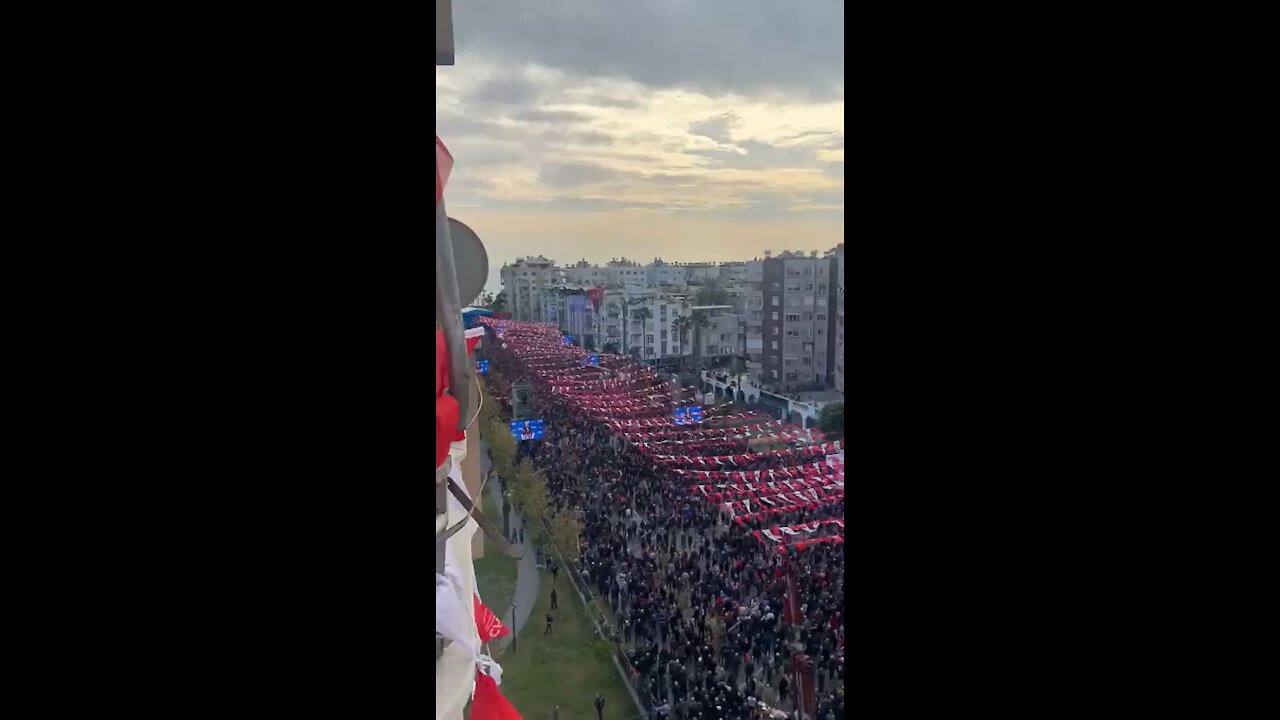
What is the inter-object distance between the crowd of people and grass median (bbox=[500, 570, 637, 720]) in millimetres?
184

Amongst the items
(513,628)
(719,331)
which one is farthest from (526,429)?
(513,628)

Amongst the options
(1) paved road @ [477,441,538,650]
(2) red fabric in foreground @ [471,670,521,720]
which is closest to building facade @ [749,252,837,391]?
(1) paved road @ [477,441,538,650]

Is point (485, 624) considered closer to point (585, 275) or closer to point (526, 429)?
point (526, 429)

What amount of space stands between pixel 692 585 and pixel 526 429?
305cm

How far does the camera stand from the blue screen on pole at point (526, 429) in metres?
8.07

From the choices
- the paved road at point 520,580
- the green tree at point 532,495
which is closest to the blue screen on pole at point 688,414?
the green tree at point 532,495

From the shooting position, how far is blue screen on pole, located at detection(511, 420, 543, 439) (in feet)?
26.5
